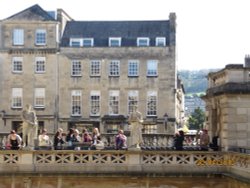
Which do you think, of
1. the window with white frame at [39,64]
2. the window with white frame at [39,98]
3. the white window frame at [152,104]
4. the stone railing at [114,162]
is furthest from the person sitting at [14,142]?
the window with white frame at [39,64]

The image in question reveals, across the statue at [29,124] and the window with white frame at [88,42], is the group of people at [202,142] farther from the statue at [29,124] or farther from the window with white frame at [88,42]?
the window with white frame at [88,42]

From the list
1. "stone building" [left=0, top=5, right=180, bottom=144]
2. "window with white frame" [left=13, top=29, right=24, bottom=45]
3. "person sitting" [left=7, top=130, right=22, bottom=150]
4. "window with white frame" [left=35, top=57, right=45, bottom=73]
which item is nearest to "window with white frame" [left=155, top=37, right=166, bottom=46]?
"stone building" [left=0, top=5, right=180, bottom=144]

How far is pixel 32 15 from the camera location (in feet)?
210

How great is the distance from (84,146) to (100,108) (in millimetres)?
34281

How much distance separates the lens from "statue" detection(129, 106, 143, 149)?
27125mm

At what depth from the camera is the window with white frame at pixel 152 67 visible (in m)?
63.1

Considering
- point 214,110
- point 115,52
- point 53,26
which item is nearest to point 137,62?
point 115,52

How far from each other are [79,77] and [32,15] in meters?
7.11

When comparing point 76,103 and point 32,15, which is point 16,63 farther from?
point 76,103

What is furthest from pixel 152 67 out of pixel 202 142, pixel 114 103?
pixel 202 142

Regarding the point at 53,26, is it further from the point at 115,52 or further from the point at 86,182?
the point at 86,182

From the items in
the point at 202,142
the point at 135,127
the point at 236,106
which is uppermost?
the point at 236,106

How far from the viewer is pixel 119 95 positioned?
208 ft

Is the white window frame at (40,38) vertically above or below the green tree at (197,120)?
above
